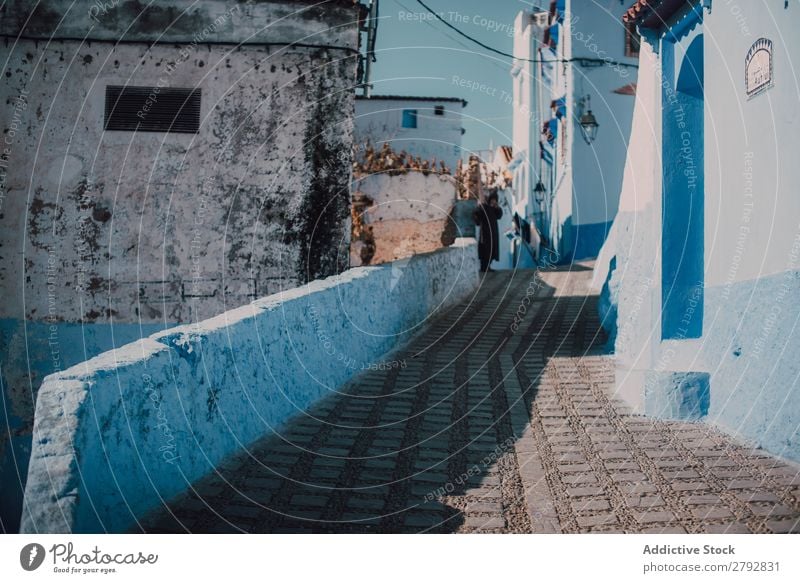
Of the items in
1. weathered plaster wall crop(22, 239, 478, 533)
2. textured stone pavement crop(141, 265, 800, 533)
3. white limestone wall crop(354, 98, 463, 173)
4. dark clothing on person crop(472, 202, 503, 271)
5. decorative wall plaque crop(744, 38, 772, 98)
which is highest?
white limestone wall crop(354, 98, 463, 173)

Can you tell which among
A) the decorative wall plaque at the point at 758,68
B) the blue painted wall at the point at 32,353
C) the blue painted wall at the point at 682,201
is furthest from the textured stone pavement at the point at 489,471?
the blue painted wall at the point at 32,353

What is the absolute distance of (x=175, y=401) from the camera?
141 inches

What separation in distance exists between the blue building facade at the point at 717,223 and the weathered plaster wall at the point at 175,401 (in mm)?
2481

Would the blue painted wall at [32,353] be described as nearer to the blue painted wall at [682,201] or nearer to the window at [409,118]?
the blue painted wall at [682,201]

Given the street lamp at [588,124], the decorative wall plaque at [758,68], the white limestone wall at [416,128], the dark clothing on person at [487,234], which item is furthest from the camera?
the white limestone wall at [416,128]

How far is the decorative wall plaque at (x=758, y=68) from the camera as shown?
4.29 metres

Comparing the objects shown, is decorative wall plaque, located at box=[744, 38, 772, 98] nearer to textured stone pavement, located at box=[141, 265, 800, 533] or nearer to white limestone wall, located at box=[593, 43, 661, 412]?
white limestone wall, located at box=[593, 43, 661, 412]

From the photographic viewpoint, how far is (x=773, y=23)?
4.21 meters

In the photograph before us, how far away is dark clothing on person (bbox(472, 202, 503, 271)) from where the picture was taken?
16591mm

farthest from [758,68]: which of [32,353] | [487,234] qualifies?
[487,234]

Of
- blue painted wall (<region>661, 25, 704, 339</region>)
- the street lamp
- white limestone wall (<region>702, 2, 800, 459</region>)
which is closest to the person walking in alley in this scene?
the street lamp

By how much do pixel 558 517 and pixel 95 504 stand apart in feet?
6.65

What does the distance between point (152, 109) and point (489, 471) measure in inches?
253

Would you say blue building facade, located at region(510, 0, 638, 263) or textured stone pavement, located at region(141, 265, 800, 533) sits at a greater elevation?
blue building facade, located at region(510, 0, 638, 263)
